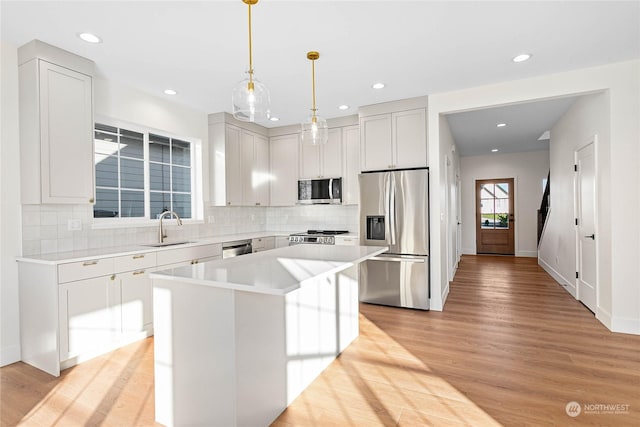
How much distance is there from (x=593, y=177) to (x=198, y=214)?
4.92 m

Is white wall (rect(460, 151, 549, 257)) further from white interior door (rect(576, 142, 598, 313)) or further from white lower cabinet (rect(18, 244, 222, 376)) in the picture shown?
white lower cabinet (rect(18, 244, 222, 376))

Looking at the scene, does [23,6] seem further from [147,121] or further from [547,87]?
[547,87]

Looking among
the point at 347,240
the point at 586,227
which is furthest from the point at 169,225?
the point at 586,227

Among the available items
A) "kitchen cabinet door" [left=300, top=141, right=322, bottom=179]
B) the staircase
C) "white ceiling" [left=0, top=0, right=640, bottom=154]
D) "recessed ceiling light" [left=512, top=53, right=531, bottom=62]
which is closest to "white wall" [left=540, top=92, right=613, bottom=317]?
the staircase

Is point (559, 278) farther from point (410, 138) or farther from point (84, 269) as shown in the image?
point (84, 269)

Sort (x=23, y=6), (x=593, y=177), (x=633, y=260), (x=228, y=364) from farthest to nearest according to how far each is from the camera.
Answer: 1. (x=593, y=177)
2. (x=633, y=260)
3. (x=23, y=6)
4. (x=228, y=364)

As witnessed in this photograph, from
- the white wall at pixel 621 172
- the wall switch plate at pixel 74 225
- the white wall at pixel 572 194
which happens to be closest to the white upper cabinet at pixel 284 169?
the wall switch plate at pixel 74 225

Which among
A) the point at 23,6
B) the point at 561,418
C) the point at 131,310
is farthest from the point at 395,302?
the point at 23,6

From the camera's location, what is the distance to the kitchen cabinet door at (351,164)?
4.96 meters

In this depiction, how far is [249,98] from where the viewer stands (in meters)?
1.97

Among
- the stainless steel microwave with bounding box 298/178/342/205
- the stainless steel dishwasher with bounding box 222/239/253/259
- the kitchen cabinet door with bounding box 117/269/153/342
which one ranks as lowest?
the kitchen cabinet door with bounding box 117/269/153/342

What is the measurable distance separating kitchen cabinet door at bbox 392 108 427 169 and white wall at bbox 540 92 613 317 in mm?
1816

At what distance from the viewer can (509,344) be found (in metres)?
3.07

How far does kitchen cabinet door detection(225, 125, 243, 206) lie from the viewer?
474 cm
